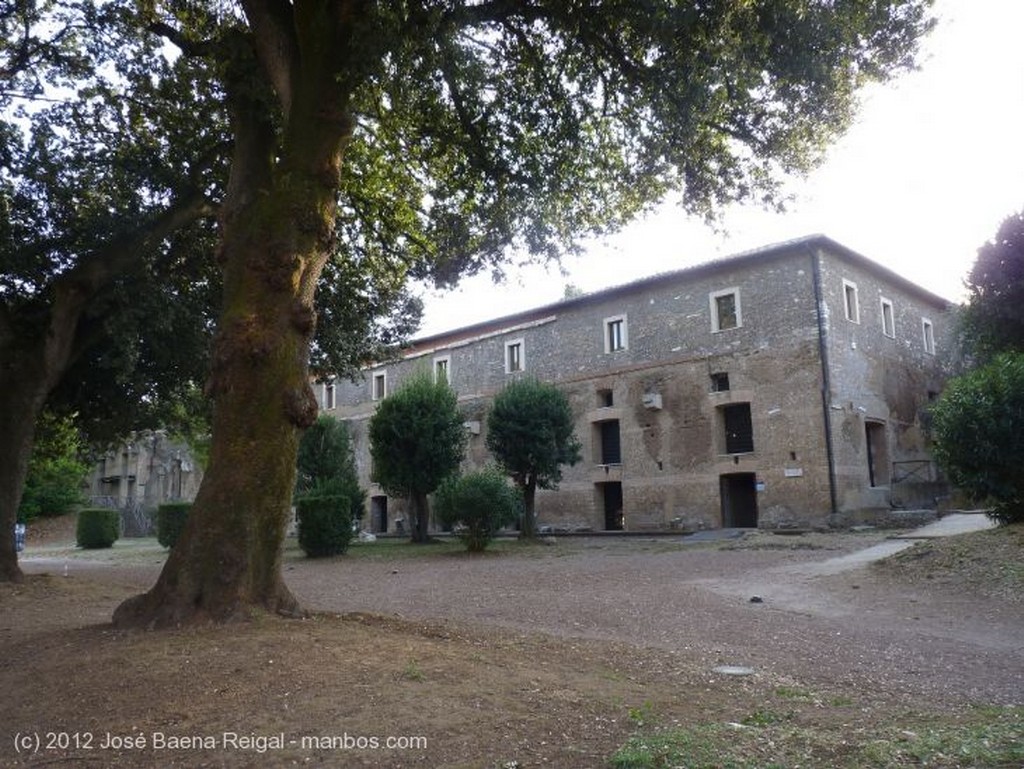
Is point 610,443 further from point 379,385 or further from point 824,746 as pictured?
point 824,746

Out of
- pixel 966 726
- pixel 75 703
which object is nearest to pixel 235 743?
pixel 75 703

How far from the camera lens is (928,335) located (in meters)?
30.5

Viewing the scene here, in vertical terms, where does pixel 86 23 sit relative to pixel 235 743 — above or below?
above

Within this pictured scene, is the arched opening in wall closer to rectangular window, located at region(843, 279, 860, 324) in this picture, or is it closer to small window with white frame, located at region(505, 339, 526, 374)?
rectangular window, located at region(843, 279, 860, 324)

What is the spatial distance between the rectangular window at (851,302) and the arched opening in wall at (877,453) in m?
3.47

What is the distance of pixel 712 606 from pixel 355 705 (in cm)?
626

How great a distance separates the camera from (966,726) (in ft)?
14.4

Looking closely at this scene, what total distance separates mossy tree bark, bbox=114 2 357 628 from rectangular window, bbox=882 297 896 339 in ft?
80.5

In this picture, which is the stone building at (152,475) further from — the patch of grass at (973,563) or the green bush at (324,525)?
the patch of grass at (973,563)

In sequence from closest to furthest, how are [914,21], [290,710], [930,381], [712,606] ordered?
[290,710] < [914,21] < [712,606] < [930,381]

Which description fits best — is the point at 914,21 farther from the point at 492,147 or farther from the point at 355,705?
the point at 355,705

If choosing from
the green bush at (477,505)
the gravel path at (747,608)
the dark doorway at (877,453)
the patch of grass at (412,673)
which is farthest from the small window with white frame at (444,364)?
the patch of grass at (412,673)

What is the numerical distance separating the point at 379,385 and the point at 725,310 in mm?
18089

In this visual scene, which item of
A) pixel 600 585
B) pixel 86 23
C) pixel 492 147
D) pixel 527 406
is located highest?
pixel 86 23
